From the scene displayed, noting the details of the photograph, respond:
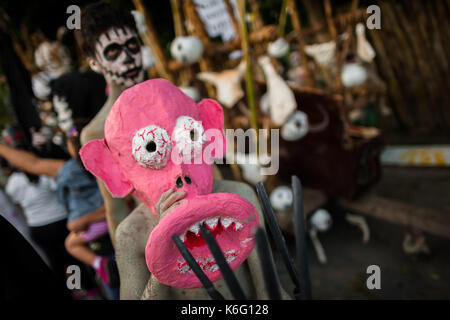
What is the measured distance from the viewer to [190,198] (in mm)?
626

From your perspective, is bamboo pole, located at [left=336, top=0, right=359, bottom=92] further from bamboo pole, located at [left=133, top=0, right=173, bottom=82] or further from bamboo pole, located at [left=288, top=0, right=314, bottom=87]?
bamboo pole, located at [left=133, top=0, right=173, bottom=82]

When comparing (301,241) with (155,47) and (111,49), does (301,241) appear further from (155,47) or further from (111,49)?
(155,47)

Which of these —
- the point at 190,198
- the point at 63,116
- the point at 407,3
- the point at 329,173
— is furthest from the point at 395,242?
the point at 407,3

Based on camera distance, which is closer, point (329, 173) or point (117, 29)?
point (117, 29)

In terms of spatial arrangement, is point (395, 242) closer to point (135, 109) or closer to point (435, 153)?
point (435, 153)

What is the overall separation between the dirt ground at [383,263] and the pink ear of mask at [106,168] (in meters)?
1.46

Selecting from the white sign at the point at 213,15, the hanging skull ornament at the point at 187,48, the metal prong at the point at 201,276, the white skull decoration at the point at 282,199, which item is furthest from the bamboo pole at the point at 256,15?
the metal prong at the point at 201,276

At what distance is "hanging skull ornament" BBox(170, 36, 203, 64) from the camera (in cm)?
215

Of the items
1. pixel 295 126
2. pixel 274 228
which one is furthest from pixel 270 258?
pixel 295 126

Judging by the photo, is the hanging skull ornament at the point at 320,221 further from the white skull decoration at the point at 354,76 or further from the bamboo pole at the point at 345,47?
the white skull decoration at the point at 354,76

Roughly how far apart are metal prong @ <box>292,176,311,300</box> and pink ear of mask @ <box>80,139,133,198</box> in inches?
18.5

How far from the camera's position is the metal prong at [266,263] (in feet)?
1.37

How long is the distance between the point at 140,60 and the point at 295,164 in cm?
177

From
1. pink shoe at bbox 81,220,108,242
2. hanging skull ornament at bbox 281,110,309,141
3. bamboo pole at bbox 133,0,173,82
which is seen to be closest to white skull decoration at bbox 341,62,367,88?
hanging skull ornament at bbox 281,110,309,141
